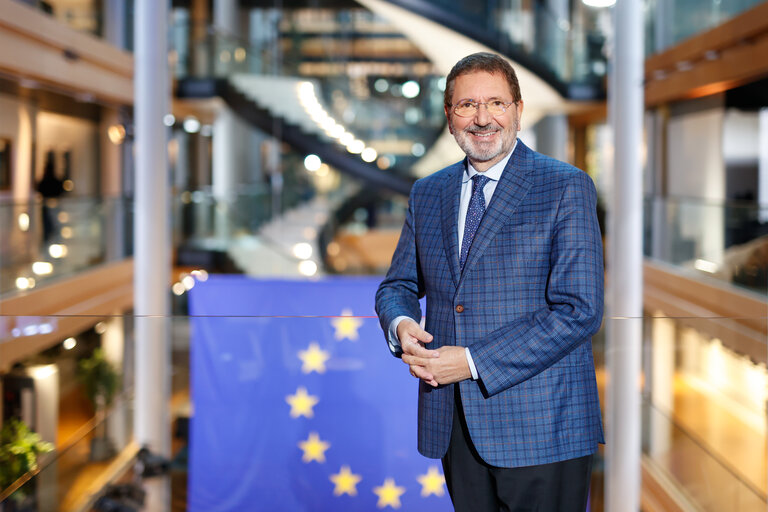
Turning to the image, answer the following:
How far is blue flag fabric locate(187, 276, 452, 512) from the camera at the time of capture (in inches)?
92.0

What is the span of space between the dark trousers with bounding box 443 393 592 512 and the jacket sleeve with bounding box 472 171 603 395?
0.16m

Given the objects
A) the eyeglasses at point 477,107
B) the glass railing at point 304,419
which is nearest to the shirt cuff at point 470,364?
the eyeglasses at point 477,107

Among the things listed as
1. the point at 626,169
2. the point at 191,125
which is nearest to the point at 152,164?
the point at 626,169

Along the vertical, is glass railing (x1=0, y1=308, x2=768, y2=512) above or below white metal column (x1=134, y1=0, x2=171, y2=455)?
below

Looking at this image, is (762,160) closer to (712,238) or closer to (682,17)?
(682,17)

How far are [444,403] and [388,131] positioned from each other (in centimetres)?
1014

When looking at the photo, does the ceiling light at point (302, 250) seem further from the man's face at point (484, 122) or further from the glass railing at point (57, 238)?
the man's face at point (484, 122)

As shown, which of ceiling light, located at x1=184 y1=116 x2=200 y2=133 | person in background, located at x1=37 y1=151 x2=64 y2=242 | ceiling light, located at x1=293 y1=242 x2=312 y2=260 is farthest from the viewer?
ceiling light, located at x1=184 y1=116 x2=200 y2=133

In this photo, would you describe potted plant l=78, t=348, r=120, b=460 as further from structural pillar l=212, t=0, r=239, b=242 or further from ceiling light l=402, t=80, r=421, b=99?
structural pillar l=212, t=0, r=239, b=242

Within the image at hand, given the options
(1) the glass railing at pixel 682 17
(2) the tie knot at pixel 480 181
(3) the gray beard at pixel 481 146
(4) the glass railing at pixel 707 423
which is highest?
(1) the glass railing at pixel 682 17

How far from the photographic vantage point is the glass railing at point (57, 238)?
7.23 meters

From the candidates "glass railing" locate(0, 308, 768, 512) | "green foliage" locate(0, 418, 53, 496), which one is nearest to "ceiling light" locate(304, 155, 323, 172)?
"glass railing" locate(0, 308, 768, 512)

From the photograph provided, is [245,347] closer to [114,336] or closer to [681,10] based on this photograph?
[114,336]

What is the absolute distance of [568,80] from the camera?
38.4ft
